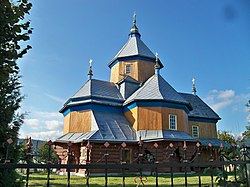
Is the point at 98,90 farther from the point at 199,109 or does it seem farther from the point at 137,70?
the point at 199,109

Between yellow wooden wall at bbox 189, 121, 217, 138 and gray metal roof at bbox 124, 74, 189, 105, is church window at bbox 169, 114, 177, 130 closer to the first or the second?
gray metal roof at bbox 124, 74, 189, 105

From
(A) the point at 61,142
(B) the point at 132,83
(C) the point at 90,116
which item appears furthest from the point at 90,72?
(A) the point at 61,142

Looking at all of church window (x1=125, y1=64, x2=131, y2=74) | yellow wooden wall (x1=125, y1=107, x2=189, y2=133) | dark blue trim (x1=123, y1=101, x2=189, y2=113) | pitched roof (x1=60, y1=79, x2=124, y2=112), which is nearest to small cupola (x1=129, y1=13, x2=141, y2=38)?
church window (x1=125, y1=64, x2=131, y2=74)

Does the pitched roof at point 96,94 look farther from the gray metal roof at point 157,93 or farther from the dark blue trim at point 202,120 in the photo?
the dark blue trim at point 202,120

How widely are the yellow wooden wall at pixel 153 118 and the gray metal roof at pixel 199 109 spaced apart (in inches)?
210

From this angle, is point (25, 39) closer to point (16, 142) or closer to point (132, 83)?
point (16, 142)

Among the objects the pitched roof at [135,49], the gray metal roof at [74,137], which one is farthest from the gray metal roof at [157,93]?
the gray metal roof at [74,137]

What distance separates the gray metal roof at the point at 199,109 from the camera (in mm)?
24562

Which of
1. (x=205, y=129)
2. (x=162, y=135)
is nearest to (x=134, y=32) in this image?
(x=205, y=129)

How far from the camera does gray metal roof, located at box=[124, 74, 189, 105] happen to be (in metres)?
18.8

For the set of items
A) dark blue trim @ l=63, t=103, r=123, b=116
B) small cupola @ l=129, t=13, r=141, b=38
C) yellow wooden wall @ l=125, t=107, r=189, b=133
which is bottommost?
yellow wooden wall @ l=125, t=107, r=189, b=133

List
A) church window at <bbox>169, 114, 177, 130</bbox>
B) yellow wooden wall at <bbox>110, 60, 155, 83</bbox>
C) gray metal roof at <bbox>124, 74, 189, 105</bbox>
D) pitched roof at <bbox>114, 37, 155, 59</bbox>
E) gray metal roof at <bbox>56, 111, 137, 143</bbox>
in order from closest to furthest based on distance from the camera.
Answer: gray metal roof at <bbox>56, 111, 137, 143</bbox>
church window at <bbox>169, 114, 177, 130</bbox>
gray metal roof at <bbox>124, 74, 189, 105</bbox>
yellow wooden wall at <bbox>110, 60, 155, 83</bbox>
pitched roof at <bbox>114, 37, 155, 59</bbox>

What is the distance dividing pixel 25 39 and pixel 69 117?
16.7 m

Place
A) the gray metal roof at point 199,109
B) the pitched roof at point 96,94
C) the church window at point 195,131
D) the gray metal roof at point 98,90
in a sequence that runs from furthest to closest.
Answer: the gray metal roof at point 199,109, the church window at point 195,131, the gray metal roof at point 98,90, the pitched roof at point 96,94
